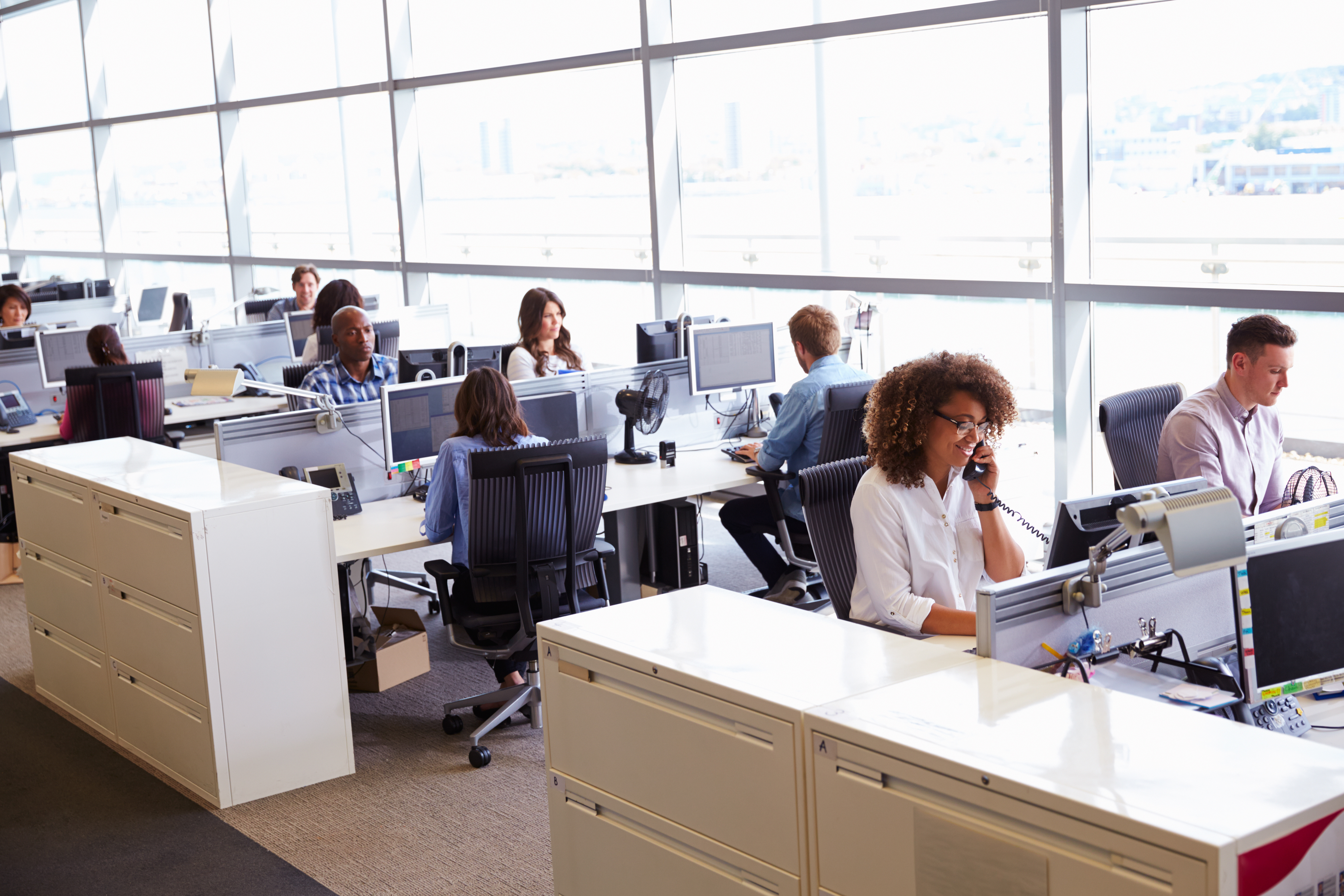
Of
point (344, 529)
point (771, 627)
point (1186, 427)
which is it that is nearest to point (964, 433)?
point (771, 627)

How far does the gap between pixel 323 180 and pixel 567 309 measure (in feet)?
11.1

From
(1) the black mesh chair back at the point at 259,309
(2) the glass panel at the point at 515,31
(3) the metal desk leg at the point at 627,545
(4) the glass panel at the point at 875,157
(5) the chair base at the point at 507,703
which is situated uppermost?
(2) the glass panel at the point at 515,31

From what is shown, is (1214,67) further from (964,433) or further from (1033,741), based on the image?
(1033,741)

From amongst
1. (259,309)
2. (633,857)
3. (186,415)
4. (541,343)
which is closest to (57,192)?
(259,309)

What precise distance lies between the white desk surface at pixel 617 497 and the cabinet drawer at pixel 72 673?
3.05ft

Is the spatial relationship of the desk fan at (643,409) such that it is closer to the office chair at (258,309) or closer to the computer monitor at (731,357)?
the computer monitor at (731,357)

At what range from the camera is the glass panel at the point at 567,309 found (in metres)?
7.80

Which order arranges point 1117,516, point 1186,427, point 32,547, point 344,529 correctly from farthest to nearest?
1. point 32,547
2. point 344,529
3. point 1186,427
4. point 1117,516

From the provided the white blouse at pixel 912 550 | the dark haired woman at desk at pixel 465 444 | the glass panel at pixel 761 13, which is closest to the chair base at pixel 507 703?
the dark haired woman at desk at pixel 465 444

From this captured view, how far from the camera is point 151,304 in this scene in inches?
392

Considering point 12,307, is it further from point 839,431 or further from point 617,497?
point 839,431

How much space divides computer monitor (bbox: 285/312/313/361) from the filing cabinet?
3669mm

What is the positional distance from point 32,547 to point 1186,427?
3.84 meters

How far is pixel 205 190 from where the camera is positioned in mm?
11898
